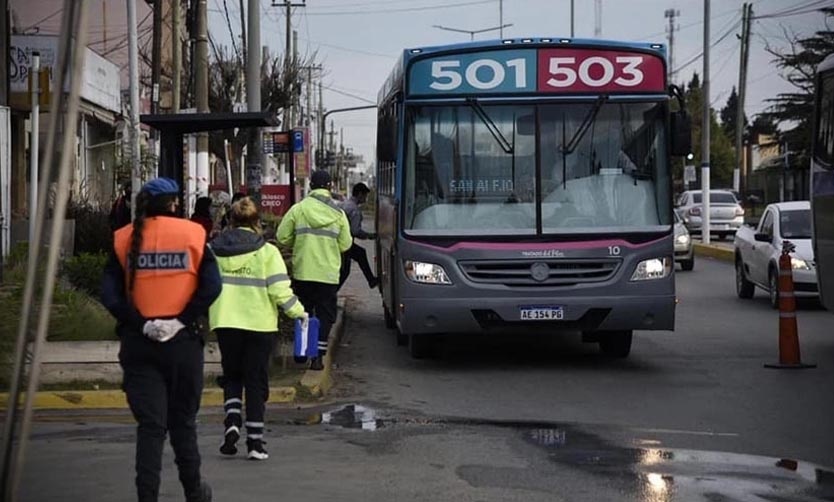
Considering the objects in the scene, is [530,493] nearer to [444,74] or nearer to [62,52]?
[62,52]

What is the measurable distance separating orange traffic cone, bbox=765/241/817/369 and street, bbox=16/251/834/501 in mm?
226

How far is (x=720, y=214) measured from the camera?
45.8 metres

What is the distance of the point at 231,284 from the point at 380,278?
9.21 m

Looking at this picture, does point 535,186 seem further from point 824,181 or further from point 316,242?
point 824,181

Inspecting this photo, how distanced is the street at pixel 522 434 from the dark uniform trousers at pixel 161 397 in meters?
0.92

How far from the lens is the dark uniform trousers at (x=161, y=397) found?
6.96m

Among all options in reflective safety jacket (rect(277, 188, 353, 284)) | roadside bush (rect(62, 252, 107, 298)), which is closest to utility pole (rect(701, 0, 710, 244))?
roadside bush (rect(62, 252, 107, 298))

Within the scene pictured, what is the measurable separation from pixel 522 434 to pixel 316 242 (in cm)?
339

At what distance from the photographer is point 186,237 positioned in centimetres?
715

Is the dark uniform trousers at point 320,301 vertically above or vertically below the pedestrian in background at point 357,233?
below

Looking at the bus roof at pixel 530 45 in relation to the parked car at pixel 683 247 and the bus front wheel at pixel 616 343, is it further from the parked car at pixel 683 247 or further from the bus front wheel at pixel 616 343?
the parked car at pixel 683 247

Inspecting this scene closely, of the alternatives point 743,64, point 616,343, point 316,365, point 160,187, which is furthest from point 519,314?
point 743,64

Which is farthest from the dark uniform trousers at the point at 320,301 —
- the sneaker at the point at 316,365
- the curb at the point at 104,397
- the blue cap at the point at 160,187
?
the blue cap at the point at 160,187

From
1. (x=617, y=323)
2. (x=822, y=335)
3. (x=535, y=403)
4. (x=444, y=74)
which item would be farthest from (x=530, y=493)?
(x=822, y=335)
